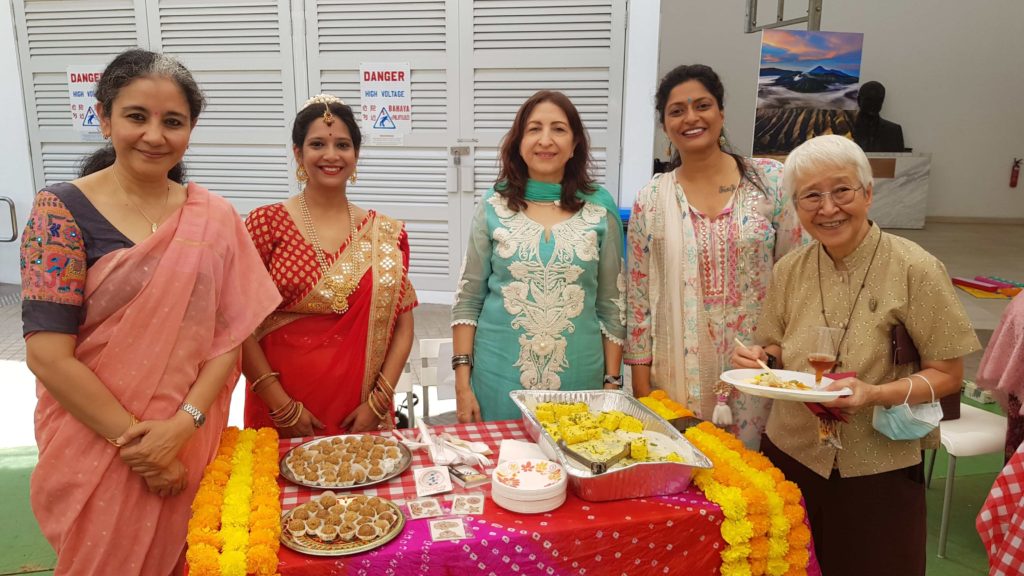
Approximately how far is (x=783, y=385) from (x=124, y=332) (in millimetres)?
1475

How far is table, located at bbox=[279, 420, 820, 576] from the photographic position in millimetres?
1247

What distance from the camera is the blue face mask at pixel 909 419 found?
4.97 feet

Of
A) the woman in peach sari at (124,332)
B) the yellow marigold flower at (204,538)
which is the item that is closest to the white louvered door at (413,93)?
the woman in peach sari at (124,332)

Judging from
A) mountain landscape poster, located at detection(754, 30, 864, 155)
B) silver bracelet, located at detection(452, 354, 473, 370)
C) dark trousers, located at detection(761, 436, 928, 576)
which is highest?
mountain landscape poster, located at detection(754, 30, 864, 155)

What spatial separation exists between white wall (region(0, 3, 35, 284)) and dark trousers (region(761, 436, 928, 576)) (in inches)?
277

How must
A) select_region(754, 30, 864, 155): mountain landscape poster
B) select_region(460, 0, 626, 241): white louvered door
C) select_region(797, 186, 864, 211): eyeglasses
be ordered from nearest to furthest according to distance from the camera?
select_region(797, 186, 864, 211): eyeglasses
select_region(754, 30, 864, 155): mountain landscape poster
select_region(460, 0, 626, 241): white louvered door

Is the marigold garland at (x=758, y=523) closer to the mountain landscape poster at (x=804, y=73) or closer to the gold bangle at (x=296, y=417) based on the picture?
the gold bangle at (x=296, y=417)

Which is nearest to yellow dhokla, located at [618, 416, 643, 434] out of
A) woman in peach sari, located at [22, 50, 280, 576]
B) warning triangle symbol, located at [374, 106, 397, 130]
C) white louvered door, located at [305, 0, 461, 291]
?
woman in peach sari, located at [22, 50, 280, 576]

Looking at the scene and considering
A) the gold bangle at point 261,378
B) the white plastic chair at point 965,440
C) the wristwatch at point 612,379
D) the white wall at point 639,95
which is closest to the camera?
the gold bangle at point 261,378

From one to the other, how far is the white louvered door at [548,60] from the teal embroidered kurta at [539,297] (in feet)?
10.2

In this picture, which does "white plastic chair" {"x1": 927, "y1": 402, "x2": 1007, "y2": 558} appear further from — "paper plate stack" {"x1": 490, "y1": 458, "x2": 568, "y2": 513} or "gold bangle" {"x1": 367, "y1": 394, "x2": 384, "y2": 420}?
"gold bangle" {"x1": 367, "y1": 394, "x2": 384, "y2": 420}

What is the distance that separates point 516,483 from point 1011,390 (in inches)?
84.8

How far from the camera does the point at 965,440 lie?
2.64 meters

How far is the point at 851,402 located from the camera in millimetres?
1427
